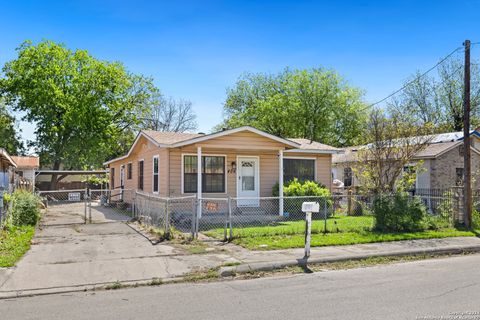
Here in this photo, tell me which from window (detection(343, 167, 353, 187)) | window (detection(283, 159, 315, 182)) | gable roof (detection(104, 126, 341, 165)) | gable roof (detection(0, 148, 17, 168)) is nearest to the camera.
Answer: gable roof (detection(104, 126, 341, 165))

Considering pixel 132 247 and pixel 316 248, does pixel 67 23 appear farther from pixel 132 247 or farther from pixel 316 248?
pixel 316 248

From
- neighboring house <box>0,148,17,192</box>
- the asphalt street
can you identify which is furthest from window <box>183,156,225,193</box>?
the asphalt street

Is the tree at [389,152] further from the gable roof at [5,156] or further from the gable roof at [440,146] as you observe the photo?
the gable roof at [5,156]

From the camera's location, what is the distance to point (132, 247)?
10.2 meters

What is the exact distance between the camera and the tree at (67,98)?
1359 inches

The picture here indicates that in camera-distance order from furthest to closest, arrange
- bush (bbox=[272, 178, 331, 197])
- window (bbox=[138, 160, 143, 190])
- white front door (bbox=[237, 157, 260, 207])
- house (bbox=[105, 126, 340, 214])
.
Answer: window (bbox=[138, 160, 143, 190]) → white front door (bbox=[237, 157, 260, 207]) → bush (bbox=[272, 178, 331, 197]) → house (bbox=[105, 126, 340, 214])

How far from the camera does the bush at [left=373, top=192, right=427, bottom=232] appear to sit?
12320 millimetres

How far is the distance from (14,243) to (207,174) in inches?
312

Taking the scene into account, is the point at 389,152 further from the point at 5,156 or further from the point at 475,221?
the point at 5,156

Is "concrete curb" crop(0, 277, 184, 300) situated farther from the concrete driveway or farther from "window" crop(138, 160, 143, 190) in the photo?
"window" crop(138, 160, 143, 190)

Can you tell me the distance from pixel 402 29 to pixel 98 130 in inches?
1110

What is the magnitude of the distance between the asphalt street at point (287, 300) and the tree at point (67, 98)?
30840 mm

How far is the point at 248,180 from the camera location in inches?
691

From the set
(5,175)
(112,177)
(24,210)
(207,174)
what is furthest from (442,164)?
(5,175)
